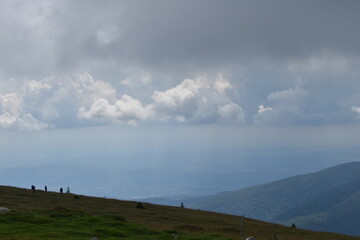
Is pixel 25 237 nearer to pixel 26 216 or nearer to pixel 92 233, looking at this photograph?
pixel 92 233

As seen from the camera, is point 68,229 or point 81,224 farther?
point 81,224

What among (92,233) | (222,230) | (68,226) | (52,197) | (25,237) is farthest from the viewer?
(52,197)

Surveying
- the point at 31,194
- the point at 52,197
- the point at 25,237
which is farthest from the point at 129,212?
the point at 25,237

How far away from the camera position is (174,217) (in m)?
79.7

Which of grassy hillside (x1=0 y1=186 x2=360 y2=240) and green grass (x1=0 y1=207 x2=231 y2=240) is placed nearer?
green grass (x1=0 y1=207 x2=231 y2=240)

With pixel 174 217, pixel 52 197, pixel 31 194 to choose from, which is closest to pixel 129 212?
pixel 174 217

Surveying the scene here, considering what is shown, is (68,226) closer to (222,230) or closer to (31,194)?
(222,230)

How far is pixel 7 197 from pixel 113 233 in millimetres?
49335

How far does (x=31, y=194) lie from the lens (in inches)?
3553

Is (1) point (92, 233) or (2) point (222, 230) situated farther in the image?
(2) point (222, 230)

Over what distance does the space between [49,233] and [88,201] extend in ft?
175

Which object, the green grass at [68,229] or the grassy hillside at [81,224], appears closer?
the green grass at [68,229]

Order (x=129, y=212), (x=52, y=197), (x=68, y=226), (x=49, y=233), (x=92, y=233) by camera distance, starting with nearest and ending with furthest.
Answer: (x=49, y=233), (x=92, y=233), (x=68, y=226), (x=129, y=212), (x=52, y=197)

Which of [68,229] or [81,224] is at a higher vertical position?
[81,224]
